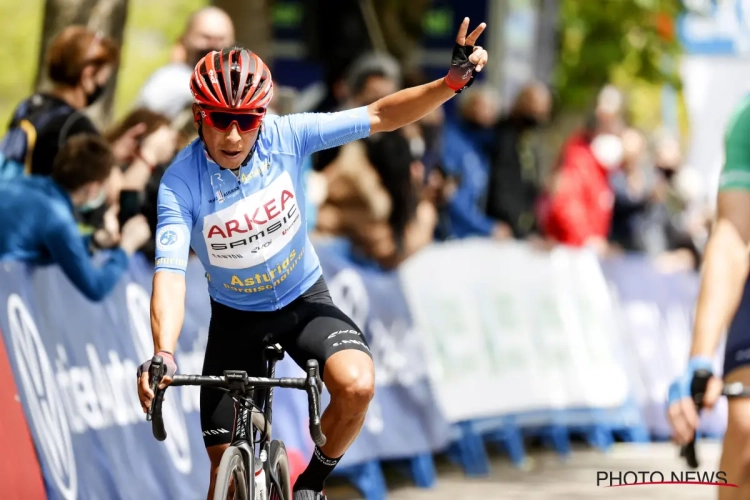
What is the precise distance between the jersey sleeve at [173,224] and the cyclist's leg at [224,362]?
0.56 meters

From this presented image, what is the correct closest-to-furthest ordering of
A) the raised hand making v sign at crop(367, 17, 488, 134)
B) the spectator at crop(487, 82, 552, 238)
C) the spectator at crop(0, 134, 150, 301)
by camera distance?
the raised hand making v sign at crop(367, 17, 488, 134) < the spectator at crop(0, 134, 150, 301) < the spectator at crop(487, 82, 552, 238)

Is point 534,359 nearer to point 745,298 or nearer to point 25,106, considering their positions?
point 25,106

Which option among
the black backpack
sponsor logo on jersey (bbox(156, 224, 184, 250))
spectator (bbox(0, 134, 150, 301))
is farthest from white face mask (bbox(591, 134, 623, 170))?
sponsor logo on jersey (bbox(156, 224, 184, 250))

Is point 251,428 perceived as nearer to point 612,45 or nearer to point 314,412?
point 314,412

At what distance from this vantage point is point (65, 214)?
7973 mm

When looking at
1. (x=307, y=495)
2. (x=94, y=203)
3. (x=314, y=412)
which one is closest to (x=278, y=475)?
→ (x=307, y=495)

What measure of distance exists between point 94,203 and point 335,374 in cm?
261

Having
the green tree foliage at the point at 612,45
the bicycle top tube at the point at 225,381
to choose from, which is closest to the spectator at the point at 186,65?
the bicycle top tube at the point at 225,381

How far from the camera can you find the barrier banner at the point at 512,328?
11.7 meters

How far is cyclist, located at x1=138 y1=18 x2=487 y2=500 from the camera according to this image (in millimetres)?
6207

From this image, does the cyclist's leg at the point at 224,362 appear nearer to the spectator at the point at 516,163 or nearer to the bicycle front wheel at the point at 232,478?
the bicycle front wheel at the point at 232,478

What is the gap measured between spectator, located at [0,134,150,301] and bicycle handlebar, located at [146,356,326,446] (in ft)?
8.17

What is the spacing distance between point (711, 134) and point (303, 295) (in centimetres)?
1302

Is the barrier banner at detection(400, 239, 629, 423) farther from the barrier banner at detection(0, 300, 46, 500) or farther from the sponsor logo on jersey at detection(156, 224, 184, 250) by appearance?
the sponsor logo on jersey at detection(156, 224, 184, 250)
